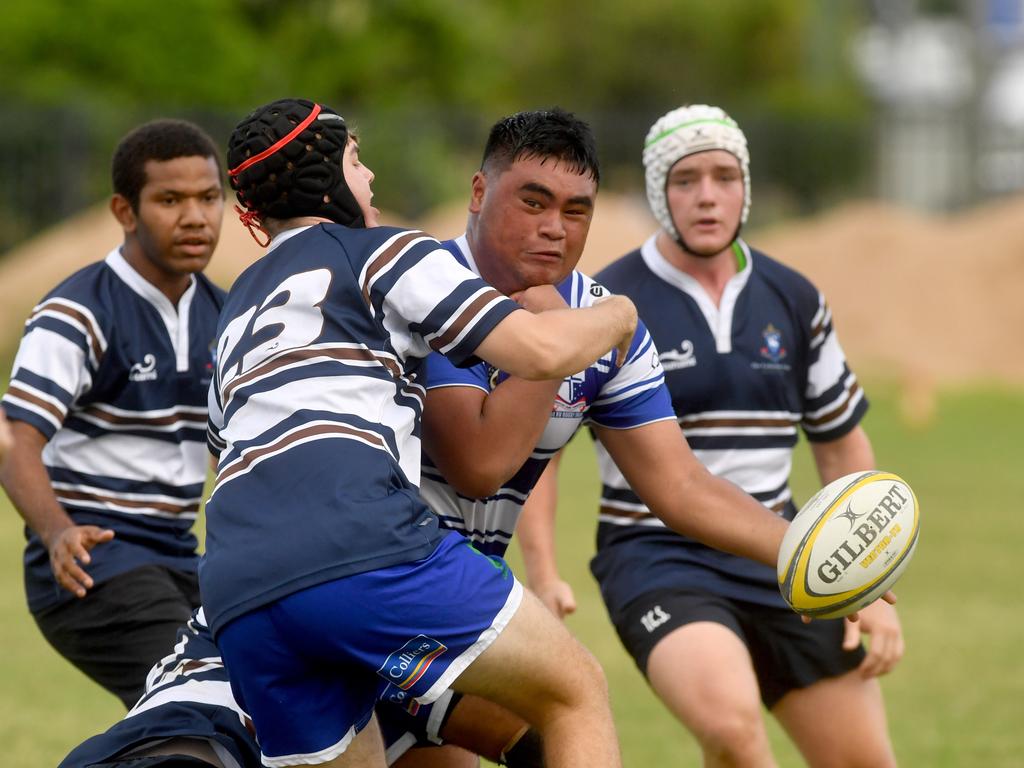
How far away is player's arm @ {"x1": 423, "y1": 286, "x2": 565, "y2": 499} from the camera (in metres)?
3.89

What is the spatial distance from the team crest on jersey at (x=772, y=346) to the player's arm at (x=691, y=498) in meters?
1.12

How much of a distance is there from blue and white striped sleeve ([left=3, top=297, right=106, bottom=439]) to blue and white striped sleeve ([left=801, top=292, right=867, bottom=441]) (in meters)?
2.35

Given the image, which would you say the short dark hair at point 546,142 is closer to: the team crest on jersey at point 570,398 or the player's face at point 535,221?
the player's face at point 535,221

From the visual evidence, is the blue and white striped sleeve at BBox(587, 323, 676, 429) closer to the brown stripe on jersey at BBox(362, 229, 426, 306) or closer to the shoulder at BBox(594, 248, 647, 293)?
the brown stripe on jersey at BBox(362, 229, 426, 306)

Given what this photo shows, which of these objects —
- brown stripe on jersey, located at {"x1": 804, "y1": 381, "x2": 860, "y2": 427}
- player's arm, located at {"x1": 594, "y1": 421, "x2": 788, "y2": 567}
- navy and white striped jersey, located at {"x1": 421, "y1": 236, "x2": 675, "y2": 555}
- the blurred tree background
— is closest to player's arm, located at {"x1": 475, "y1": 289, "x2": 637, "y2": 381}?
navy and white striped jersey, located at {"x1": 421, "y1": 236, "x2": 675, "y2": 555}

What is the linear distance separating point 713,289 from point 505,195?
163 cm

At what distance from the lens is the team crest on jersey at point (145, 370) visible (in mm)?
5285

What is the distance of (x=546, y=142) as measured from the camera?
163 inches

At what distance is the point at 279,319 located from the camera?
12.0 ft

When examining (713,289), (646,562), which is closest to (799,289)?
(713,289)

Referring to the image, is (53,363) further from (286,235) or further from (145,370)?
(286,235)

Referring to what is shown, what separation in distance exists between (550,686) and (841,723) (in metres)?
2.02

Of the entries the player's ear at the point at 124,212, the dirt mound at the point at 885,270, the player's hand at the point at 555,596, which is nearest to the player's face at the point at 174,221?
the player's ear at the point at 124,212

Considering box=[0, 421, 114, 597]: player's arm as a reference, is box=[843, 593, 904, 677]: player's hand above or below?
below
